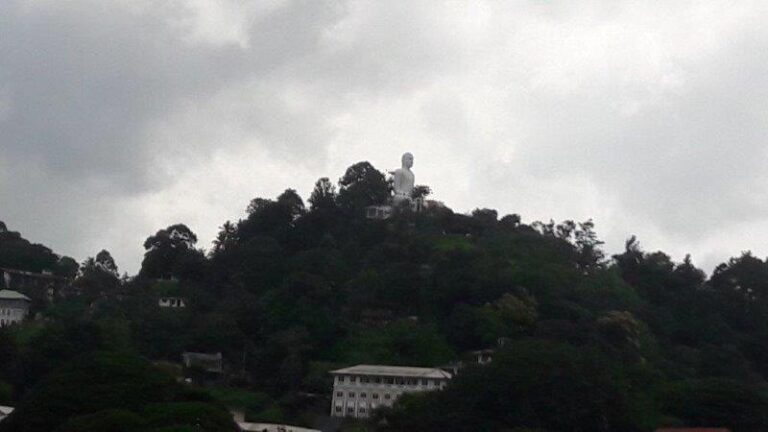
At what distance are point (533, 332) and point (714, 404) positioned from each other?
10.5 m

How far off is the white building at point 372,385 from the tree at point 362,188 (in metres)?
23.5

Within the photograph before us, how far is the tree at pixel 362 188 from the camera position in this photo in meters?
80.3

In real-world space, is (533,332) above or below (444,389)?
above

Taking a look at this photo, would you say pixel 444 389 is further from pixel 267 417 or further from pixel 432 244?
pixel 432 244

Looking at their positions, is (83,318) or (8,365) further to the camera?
(83,318)

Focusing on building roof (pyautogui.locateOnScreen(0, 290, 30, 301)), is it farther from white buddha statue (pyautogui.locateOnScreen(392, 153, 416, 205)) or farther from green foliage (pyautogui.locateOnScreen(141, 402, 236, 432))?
green foliage (pyautogui.locateOnScreen(141, 402, 236, 432))

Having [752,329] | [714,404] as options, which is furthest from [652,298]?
[714,404]

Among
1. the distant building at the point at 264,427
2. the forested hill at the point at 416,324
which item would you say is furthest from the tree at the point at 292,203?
the distant building at the point at 264,427

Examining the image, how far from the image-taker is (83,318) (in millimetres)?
66438

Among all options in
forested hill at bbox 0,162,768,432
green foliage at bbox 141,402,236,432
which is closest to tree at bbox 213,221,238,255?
forested hill at bbox 0,162,768,432

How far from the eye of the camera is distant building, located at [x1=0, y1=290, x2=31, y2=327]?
7356 centimetres

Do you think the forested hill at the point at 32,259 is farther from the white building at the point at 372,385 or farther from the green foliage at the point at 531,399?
the green foliage at the point at 531,399

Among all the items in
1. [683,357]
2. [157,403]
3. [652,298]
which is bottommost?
[157,403]

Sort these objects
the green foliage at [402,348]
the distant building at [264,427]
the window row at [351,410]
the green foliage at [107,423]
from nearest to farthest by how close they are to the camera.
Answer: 1. the green foliage at [107,423]
2. the distant building at [264,427]
3. the window row at [351,410]
4. the green foliage at [402,348]
